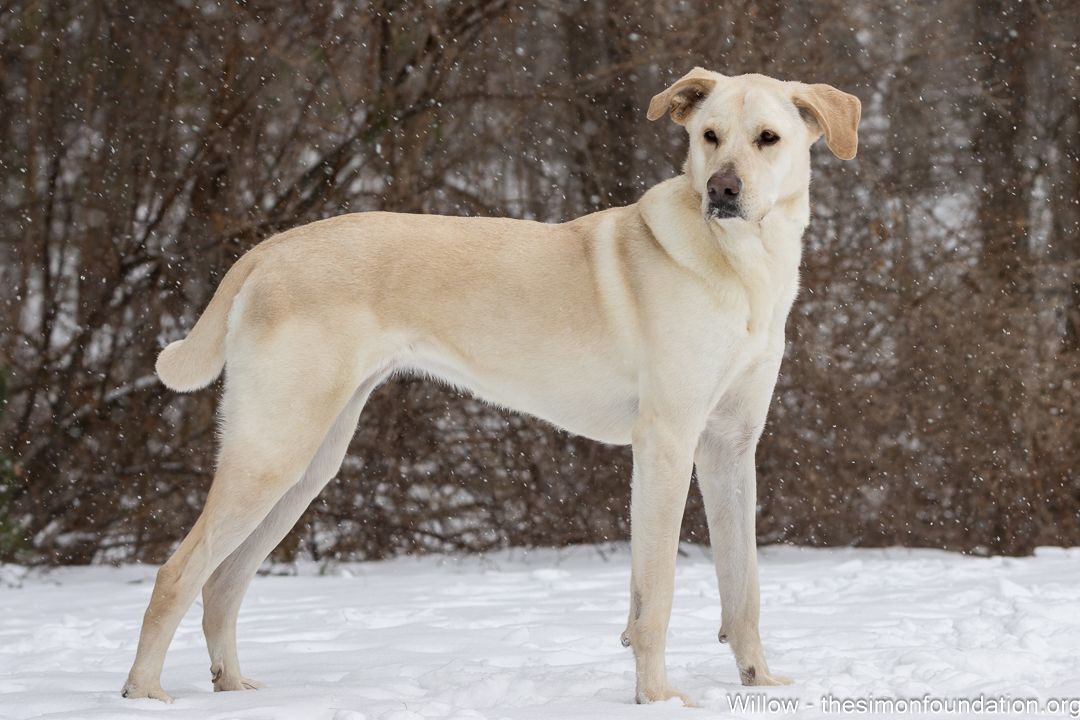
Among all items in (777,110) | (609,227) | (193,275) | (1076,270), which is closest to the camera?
(777,110)

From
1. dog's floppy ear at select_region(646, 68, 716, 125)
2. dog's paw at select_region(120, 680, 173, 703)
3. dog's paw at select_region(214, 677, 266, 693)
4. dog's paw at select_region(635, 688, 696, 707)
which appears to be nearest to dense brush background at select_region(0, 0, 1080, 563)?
dog's floppy ear at select_region(646, 68, 716, 125)

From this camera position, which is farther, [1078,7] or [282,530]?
[1078,7]

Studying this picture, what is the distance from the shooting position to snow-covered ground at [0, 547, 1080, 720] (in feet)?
10.5

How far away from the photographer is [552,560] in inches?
271

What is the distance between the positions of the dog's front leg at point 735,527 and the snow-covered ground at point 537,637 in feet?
0.48

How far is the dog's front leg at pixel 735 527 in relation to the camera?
3.53m

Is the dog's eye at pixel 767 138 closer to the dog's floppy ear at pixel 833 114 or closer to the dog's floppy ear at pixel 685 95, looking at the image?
the dog's floppy ear at pixel 833 114

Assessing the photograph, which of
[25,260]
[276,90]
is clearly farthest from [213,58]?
[25,260]

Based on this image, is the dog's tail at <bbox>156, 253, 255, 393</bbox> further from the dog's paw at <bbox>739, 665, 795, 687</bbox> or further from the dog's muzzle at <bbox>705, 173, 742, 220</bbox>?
the dog's paw at <bbox>739, 665, 795, 687</bbox>

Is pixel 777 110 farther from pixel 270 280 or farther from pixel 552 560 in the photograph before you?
pixel 552 560

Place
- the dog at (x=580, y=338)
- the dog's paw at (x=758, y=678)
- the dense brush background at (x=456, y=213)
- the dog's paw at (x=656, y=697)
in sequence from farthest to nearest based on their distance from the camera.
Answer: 1. the dense brush background at (x=456, y=213)
2. the dog's paw at (x=758, y=678)
3. the dog at (x=580, y=338)
4. the dog's paw at (x=656, y=697)

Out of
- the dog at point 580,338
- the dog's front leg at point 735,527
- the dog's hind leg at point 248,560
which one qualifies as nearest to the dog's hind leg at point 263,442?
the dog at point 580,338

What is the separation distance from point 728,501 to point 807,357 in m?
3.24

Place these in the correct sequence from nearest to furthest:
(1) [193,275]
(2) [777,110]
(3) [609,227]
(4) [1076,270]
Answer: (2) [777,110] → (3) [609,227] → (1) [193,275] → (4) [1076,270]
